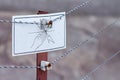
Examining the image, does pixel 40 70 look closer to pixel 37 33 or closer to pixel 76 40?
pixel 37 33

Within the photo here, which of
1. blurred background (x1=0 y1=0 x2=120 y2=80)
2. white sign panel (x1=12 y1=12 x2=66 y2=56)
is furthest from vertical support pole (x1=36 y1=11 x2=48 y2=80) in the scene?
blurred background (x1=0 y1=0 x2=120 y2=80)

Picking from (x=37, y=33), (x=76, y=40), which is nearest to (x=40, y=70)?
(x=37, y=33)

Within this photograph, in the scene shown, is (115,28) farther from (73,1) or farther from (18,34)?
(18,34)

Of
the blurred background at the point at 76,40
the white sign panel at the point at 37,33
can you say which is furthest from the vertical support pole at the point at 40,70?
the blurred background at the point at 76,40

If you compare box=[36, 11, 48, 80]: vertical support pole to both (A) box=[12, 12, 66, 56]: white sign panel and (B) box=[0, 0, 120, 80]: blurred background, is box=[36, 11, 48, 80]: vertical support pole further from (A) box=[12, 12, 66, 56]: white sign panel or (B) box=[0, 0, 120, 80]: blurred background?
(B) box=[0, 0, 120, 80]: blurred background

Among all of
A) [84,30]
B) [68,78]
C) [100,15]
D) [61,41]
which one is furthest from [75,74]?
[61,41]

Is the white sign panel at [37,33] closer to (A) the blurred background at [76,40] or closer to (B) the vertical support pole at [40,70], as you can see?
(B) the vertical support pole at [40,70]

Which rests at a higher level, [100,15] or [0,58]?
[100,15]
